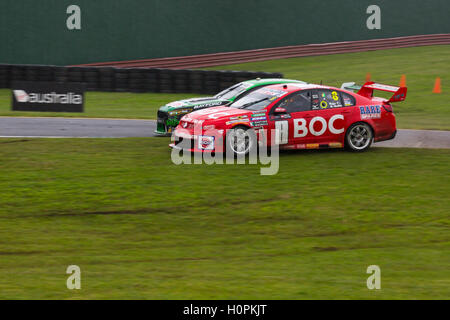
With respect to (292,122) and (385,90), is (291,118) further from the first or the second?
(385,90)

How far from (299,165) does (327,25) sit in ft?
79.6

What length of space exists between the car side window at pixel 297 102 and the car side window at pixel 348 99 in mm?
728

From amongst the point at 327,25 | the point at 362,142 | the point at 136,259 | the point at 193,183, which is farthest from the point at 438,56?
the point at 136,259

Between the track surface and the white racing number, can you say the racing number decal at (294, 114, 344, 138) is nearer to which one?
the white racing number

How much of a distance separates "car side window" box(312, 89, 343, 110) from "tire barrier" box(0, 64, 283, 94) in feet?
31.6

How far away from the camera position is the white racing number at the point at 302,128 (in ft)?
42.1

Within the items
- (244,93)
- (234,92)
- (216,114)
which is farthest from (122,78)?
(216,114)

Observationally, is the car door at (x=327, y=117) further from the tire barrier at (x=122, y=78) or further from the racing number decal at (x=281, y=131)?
the tire barrier at (x=122, y=78)

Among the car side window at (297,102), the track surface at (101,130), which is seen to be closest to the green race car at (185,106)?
the track surface at (101,130)

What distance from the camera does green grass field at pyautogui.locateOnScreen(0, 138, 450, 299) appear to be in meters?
6.92

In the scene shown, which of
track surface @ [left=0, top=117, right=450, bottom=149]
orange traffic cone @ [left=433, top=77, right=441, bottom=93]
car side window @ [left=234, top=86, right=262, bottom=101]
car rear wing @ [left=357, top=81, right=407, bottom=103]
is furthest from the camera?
orange traffic cone @ [left=433, top=77, right=441, bottom=93]

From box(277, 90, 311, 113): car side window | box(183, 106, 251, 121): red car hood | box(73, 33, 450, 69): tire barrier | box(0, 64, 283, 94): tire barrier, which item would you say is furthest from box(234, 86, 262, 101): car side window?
box(73, 33, 450, 69): tire barrier

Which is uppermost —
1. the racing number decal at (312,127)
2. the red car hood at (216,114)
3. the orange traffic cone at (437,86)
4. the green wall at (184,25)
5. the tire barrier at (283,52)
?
the green wall at (184,25)
